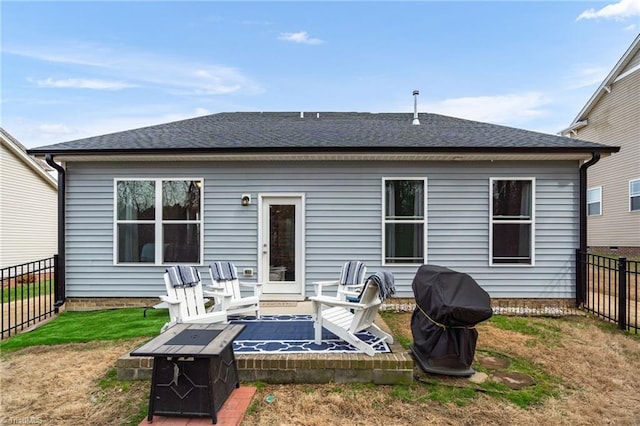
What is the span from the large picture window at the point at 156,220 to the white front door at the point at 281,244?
1237 mm

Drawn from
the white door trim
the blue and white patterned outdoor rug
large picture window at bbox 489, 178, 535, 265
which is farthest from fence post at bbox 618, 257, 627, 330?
the white door trim

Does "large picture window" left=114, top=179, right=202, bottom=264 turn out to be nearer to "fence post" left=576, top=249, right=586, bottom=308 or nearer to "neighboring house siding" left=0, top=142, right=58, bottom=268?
"fence post" left=576, top=249, right=586, bottom=308

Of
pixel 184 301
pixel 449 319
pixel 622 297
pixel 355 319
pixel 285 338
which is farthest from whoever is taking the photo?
pixel 622 297

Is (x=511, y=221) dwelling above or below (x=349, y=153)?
below

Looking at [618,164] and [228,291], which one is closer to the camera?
[228,291]

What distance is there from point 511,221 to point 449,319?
154 inches

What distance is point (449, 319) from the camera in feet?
11.1

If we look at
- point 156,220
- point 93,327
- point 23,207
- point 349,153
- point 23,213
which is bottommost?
point 93,327

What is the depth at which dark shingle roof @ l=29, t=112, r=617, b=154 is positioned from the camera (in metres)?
6.00

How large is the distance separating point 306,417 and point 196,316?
2.12 metres

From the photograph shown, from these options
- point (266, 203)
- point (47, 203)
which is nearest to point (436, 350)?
point (266, 203)

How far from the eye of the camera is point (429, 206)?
647 centimetres

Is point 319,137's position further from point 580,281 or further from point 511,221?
point 580,281

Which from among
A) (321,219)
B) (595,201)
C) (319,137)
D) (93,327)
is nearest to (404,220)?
(321,219)
